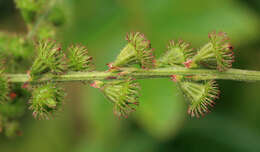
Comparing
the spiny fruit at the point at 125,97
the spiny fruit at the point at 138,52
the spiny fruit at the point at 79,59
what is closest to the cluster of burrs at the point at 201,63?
the spiny fruit at the point at 138,52

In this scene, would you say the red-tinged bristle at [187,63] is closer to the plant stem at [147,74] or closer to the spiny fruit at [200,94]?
the plant stem at [147,74]

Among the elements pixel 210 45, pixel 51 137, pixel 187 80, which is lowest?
pixel 51 137

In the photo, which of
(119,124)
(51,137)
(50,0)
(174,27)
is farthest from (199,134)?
(50,0)

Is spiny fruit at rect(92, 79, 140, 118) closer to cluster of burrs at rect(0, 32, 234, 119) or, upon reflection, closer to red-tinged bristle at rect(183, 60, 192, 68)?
cluster of burrs at rect(0, 32, 234, 119)

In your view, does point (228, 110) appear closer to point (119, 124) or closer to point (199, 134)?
point (199, 134)

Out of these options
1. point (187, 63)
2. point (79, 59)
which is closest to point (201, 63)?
point (187, 63)

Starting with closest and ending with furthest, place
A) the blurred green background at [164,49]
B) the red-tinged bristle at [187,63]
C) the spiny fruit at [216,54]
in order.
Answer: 1. the spiny fruit at [216,54]
2. the red-tinged bristle at [187,63]
3. the blurred green background at [164,49]

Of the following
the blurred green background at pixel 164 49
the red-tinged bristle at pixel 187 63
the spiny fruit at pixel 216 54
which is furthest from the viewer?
the blurred green background at pixel 164 49
